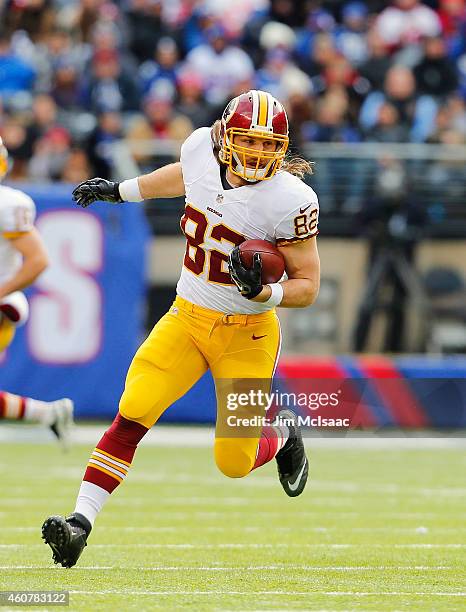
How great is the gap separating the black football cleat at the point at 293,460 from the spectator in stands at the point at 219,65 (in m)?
6.69

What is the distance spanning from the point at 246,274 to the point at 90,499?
2.92 feet

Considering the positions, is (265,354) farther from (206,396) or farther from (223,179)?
(206,396)

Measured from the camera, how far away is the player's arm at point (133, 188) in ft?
16.3

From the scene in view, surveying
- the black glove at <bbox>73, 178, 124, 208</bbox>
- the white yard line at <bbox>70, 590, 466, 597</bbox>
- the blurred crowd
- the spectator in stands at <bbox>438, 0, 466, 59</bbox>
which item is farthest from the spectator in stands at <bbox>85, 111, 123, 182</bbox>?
the white yard line at <bbox>70, 590, 466, 597</bbox>

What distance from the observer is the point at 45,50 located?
12.1 m

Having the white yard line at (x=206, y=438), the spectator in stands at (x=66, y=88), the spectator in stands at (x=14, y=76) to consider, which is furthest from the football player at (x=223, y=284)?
the spectator in stands at (x=14, y=76)

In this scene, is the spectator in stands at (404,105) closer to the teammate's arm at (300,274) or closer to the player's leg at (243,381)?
the player's leg at (243,381)

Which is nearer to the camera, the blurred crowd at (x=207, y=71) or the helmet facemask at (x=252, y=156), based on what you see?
the helmet facemask at (x=252, y=156)

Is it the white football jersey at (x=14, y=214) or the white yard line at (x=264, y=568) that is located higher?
the white football jersey at (x=14, y=214)

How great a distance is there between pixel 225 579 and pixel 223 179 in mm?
1339

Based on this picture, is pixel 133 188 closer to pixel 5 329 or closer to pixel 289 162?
pixel 289 162

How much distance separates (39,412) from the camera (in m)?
7.47

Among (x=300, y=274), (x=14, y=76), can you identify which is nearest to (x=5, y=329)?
(x=300, y=274)

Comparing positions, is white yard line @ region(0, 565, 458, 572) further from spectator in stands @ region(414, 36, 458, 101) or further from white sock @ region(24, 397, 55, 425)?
spectator in stands @ region(414, 36, 458, 101)
